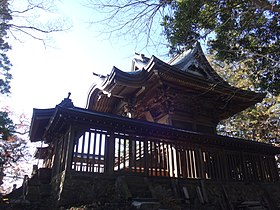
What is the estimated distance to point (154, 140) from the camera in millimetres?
8758

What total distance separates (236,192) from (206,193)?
181cm

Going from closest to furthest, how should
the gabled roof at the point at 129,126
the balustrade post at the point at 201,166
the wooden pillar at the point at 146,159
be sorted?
the gabled roof at the point at 129,126 < the wooden pillar at the point at 146,159 < the balustrade post at the point at 201,166

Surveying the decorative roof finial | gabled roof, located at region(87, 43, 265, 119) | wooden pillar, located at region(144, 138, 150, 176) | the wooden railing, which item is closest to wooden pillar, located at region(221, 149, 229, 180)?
the wooden railing

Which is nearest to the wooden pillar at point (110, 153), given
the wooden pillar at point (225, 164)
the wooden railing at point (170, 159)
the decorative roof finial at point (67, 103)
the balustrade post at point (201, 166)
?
the wooden railing at point (170, 159)

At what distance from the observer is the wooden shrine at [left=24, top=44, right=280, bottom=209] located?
A: 732cm

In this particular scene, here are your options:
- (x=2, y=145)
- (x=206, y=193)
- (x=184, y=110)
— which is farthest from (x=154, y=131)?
(x=2, y=145)

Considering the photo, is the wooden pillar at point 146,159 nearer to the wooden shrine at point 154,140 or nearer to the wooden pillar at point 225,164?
the wooden shrine at point 154,140

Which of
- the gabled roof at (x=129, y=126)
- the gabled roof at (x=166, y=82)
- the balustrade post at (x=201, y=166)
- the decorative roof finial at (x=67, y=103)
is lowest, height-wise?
the balustrade post at (x=201, y=166)

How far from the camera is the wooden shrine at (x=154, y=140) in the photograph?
732 centimetres

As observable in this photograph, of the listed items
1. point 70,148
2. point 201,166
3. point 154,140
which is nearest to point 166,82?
point 154,140

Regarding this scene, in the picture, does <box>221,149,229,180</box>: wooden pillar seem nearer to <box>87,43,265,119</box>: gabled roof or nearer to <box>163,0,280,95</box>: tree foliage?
A: <box>87,43,265,119</box>: gabled roof

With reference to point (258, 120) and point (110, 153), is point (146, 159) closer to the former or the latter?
point (110, 153)

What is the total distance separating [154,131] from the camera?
878 centimetres

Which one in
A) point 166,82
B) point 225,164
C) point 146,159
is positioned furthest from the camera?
point 166,82
